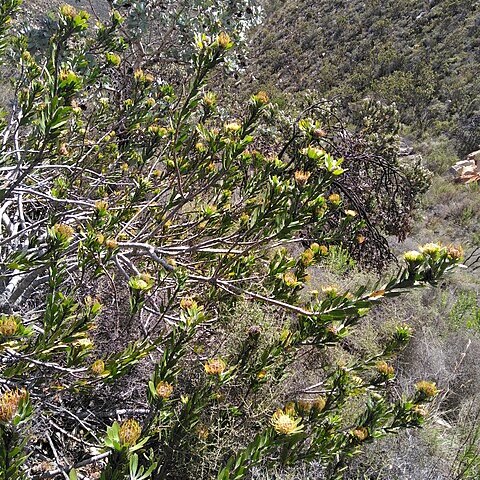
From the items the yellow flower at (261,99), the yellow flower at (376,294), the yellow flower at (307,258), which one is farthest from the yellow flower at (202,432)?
the yellow flower at (261,99)

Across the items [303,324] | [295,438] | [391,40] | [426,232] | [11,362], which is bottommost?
[426,232]

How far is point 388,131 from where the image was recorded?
7.85m

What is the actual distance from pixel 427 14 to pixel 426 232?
50.6ft

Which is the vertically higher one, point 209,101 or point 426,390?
point 209,101

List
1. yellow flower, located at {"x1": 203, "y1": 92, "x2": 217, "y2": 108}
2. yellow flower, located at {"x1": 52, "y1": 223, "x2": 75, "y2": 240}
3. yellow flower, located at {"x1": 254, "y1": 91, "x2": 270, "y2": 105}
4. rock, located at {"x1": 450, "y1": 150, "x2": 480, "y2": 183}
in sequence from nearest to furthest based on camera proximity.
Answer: yellow flower, located at {"x1": 52, "y1": 223, "x2": 75, "y2": 240}, yellow flower, located at {"x1": 254, "y1": 91, "x2": 270, "y2": 105}, yellow flower, located at {"x1": 203, "y1": 92, "x2": 217, "y2": 108}, rock, located at {"x1": 450, "y1": 150, "x2": 480, "y2": 183}

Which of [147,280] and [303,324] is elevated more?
[147,280]

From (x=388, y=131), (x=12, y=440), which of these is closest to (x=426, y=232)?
(x=388, y=131)

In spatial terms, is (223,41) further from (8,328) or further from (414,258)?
(8,328)

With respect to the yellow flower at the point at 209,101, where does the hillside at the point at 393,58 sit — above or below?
above

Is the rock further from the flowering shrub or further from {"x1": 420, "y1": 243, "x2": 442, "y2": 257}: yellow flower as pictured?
{"x1": 420, "y1": 243, "x2": 442, "y2": 257}: yellow flower

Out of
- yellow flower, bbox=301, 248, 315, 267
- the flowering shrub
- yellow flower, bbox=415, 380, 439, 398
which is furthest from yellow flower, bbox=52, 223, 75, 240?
yellow flower, bbox=415, 380, 439, 398

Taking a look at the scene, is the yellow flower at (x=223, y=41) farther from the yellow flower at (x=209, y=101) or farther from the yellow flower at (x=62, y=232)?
the yellow flower at (x=62, y=232)

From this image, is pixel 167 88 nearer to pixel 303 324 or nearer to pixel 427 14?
pixel 303 324

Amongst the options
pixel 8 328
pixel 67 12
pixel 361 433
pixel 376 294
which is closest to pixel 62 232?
pixel 8 328
